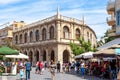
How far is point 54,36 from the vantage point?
54156mm

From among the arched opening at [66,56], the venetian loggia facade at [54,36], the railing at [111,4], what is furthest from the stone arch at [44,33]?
the railing at [111,4]

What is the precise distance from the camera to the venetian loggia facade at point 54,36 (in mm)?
53438

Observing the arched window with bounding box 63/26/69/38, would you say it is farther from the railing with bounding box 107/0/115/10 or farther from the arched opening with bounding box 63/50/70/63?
the railing with bounding box 107/0/115/10

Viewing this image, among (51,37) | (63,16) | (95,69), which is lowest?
(95,69)

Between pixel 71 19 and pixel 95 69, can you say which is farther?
pixel 71 19

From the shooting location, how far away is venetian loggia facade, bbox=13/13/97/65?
5344 centimetres

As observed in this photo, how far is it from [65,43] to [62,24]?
3446 mm

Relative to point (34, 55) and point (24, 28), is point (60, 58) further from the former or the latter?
point (24, 28)

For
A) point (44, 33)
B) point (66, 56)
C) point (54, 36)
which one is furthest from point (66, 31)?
point (44, 33)

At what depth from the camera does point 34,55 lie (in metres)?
60.6

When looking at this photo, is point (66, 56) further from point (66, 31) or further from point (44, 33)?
point (44, 33)

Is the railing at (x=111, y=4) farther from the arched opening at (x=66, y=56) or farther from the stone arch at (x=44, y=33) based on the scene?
the stone arch at (x=44, y=33)

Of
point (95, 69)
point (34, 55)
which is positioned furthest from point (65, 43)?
point (95, 69)

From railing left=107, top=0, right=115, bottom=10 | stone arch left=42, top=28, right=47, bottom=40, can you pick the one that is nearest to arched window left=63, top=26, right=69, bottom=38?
stone arch left=42, top=28, right=47, bottom=40
